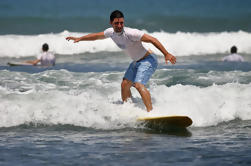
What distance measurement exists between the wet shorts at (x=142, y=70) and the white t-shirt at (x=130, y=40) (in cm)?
11

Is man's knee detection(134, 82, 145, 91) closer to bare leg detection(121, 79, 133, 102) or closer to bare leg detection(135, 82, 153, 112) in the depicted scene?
bare leg detection(135, 82, 153, 112)

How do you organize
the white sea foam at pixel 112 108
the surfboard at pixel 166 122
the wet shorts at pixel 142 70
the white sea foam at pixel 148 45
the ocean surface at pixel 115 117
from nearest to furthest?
the ocean surface at pixel 115 117, the surfboard at pixel 166 122, the wet shorts at pixel 142 70, the white sea foam at pixel 112 108, the white sea foam at pixel 148 45

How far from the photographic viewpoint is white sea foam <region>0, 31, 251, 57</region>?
22125 mm

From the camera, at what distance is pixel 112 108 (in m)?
7.81

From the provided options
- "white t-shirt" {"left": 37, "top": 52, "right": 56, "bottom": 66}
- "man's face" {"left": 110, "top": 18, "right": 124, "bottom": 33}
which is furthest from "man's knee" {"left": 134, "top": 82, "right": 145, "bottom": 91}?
"white t-shirt" {"left": 37, "top": 52, "right": 56, "bottom": 66}

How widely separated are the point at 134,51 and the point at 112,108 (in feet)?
3.52

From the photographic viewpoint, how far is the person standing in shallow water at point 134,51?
→ 704 centimetres

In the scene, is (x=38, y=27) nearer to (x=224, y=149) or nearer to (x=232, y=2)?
(x=232, y=2)

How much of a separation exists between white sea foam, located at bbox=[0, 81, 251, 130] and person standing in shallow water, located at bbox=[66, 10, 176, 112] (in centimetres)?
34

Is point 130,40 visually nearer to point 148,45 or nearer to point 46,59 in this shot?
point 46,59

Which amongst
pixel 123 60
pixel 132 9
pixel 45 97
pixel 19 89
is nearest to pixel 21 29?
pixel 132 9

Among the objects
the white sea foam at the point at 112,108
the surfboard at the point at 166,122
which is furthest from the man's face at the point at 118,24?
the surfboard at the point at 166,122

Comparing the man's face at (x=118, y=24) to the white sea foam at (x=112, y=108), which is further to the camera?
the white sea foam at (x=112, y=108)

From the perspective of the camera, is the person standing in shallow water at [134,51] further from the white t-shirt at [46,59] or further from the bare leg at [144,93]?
the white t-shirt at [46,59]
